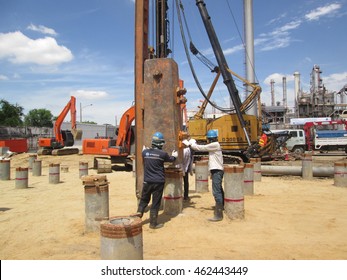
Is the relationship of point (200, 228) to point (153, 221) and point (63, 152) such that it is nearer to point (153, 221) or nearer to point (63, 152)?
point (153, 221)

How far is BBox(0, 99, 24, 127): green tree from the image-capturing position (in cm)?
5441

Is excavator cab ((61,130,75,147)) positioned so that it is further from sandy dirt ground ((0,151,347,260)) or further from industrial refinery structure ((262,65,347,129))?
industrial refinery structure ((262,65,347,129))

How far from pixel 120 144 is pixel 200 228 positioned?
10.5 m

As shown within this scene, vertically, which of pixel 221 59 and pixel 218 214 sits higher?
pixel 221 59

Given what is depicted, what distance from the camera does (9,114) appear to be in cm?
5578

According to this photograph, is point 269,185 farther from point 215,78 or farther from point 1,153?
point 1,153

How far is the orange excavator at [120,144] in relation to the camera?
15.8 meters

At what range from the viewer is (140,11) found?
7871mm

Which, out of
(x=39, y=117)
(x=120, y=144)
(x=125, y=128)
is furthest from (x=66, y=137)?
(x=39, y=117)

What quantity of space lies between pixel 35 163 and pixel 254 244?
43.7ft

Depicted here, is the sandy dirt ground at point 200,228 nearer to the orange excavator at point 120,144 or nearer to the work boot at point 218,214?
the work boot at point 218,214

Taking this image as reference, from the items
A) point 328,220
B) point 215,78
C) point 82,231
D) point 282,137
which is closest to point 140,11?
point 82,231

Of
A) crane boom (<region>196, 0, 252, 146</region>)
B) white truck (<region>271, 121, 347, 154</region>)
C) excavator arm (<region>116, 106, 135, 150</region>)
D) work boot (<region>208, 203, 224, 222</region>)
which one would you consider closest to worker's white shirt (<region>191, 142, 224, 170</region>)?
work boot (<region>208, 203, 224, 222</region>)

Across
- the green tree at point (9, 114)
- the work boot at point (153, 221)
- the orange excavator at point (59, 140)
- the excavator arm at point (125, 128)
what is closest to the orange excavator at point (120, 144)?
the excavator arm at point (125, 128)
